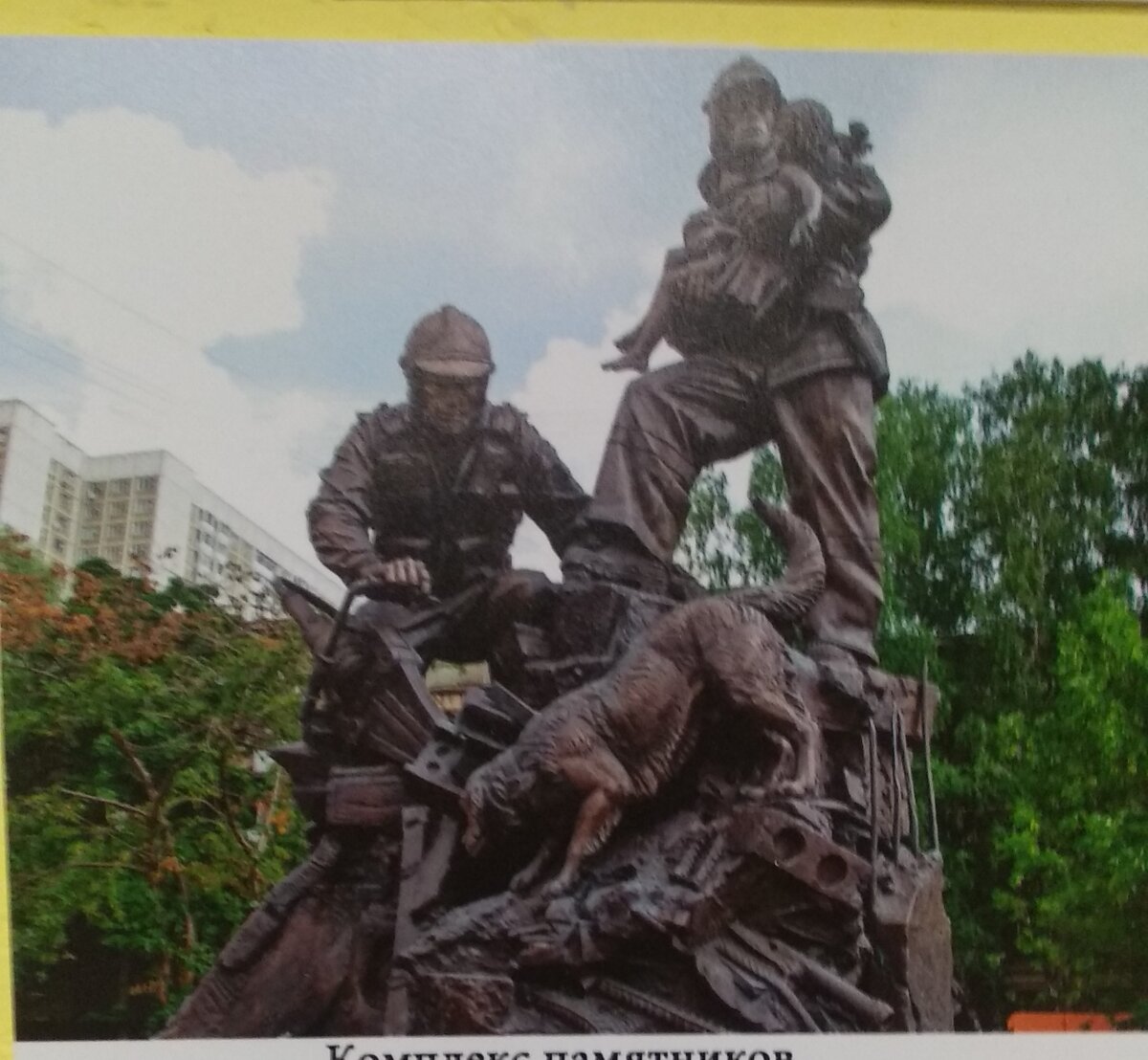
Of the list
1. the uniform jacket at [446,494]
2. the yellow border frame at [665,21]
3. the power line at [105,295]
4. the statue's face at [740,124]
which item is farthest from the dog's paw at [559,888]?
the yellow border frame at [665,21]

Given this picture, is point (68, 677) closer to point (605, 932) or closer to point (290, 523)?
point (290, 523)

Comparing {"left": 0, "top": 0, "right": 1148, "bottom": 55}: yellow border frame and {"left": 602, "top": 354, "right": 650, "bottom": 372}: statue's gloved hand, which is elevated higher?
{"left": 0, "top": 0, "right": 1148, "bottom": 55}: yellow border frame

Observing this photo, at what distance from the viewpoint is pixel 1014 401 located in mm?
4762

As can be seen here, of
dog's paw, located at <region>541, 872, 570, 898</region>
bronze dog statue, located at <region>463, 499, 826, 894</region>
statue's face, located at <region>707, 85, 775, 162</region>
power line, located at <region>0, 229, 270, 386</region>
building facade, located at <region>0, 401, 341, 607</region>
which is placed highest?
statue's face, located at <region>707, 85, 775, 162</region>

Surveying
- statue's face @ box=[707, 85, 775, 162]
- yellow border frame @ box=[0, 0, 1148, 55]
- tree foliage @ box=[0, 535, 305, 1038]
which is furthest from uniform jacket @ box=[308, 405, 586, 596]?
yellow border frame @ box=[0, 0, 1148, 55]

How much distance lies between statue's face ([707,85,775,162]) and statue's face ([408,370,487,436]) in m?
1.26

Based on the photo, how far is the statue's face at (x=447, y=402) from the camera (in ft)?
15.8

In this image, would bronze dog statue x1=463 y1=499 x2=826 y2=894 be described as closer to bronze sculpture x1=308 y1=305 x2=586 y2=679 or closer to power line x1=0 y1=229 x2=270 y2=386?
bronze sculpture x1=308 y1=305 x2=586 y2=679

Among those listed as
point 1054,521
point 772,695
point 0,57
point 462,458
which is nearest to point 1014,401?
point 1054,521

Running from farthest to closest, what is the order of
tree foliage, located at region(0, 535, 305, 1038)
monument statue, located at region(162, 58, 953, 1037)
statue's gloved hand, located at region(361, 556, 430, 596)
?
1. statue's gloved hand, located at region(361, 556, 430, 596)
2. tree foliage, located at region(0, 535, 305, 1038)
3. monument statue, located at region(162, 58, 953, 1037)

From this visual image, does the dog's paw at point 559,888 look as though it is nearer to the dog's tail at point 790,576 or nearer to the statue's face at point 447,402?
the dog's tail at point 790,576

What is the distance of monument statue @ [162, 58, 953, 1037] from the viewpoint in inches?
164

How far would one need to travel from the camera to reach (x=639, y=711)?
14.1 ft

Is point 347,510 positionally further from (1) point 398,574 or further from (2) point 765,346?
(2) point 765,346
